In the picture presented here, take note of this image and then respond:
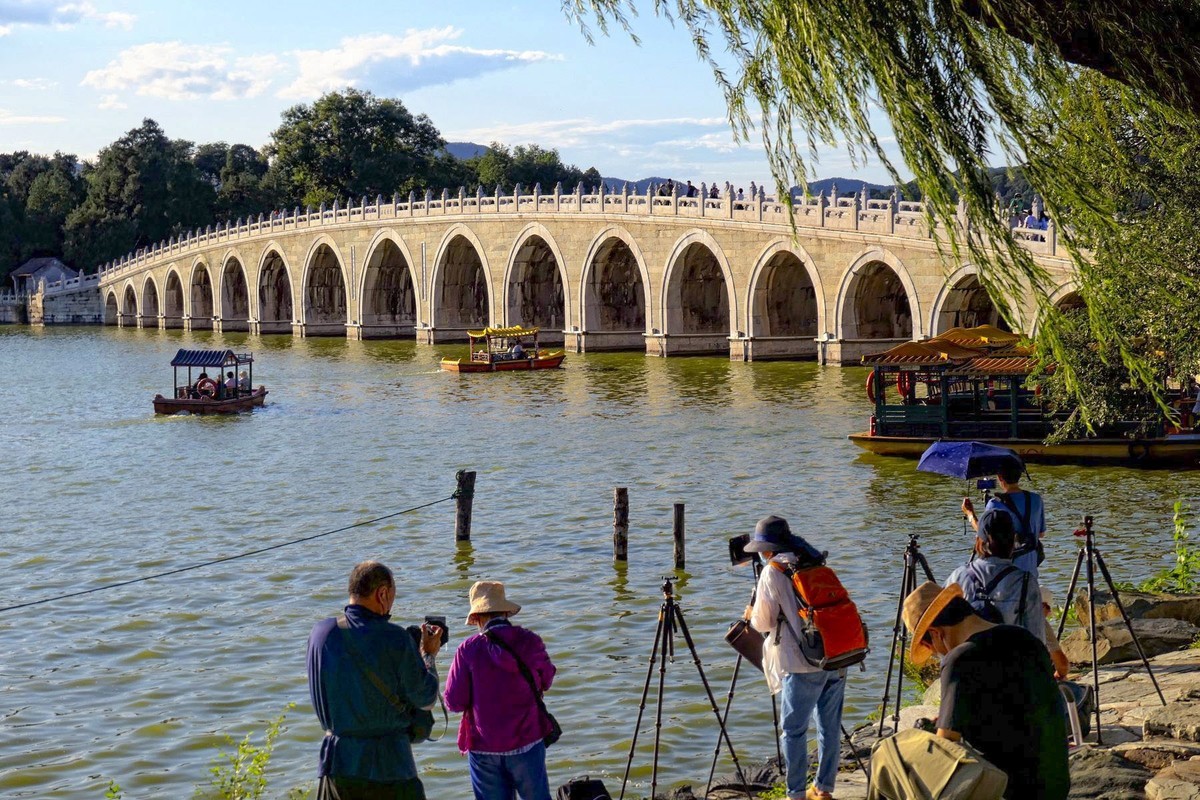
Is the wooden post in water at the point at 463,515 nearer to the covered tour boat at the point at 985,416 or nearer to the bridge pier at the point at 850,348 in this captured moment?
the covered tour boat at the point at 985,416

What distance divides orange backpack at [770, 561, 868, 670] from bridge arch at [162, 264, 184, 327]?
3228 inches

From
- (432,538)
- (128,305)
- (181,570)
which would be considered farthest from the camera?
(128,305)

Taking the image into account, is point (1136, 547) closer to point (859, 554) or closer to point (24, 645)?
point (859, 554)

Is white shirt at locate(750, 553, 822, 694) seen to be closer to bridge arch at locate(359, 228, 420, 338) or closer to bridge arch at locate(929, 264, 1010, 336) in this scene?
bridge arch at locate(929, 264, 1010, 336)

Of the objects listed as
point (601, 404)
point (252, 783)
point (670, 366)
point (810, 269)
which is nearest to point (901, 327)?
point (810, 269)

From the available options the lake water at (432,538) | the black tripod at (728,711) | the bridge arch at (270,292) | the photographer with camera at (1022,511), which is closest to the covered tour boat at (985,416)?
the lake water at (432,538)

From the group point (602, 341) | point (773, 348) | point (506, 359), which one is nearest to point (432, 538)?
point (506, 359)

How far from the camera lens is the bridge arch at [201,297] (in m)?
84.8

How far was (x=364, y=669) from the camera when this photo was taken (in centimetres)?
603

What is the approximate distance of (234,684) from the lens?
1323 centimetres

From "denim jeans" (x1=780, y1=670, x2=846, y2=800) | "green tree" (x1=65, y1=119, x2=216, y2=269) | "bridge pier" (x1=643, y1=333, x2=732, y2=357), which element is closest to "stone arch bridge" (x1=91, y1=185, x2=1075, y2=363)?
"bridge pier" (x1=643, y1=333, x2=732, y2=357)

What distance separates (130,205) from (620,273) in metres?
55.0

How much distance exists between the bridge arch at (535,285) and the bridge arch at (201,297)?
96.6 ft

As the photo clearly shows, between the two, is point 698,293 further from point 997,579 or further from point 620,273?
point 997,579
